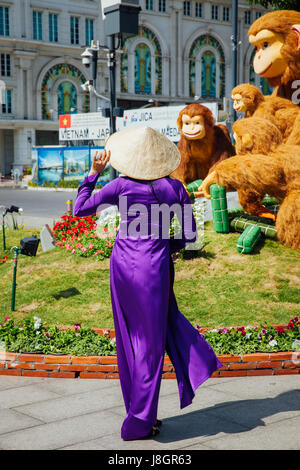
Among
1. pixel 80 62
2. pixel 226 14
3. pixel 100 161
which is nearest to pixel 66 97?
pixel 80 62

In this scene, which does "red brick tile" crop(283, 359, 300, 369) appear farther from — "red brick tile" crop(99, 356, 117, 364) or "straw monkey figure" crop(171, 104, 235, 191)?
"straw monkey figure" crop(171, 104, 235, 191)

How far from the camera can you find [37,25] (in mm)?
46812

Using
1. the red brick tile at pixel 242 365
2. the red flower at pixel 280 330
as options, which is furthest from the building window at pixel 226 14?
the red brick tile at pixel 242 365

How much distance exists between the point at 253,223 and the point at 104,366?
3785 millimetres

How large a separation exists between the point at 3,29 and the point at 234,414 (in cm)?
4612

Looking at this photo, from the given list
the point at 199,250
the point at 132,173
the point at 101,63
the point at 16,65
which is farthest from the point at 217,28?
the point at 132,173

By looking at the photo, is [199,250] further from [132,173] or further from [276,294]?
[132,173]

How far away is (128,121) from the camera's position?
90.9 feet

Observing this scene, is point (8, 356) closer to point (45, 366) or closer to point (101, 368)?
point (45, 366)

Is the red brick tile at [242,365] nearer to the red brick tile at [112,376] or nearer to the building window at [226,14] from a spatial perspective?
the red brick tile at [112,376]

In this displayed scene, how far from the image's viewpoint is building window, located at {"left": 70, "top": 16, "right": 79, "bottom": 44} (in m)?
48.7

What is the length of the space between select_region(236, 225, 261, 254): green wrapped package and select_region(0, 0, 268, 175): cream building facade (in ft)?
128

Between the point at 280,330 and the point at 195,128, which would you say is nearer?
the point at 280,330

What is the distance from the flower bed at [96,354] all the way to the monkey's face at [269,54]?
4.73 meters
